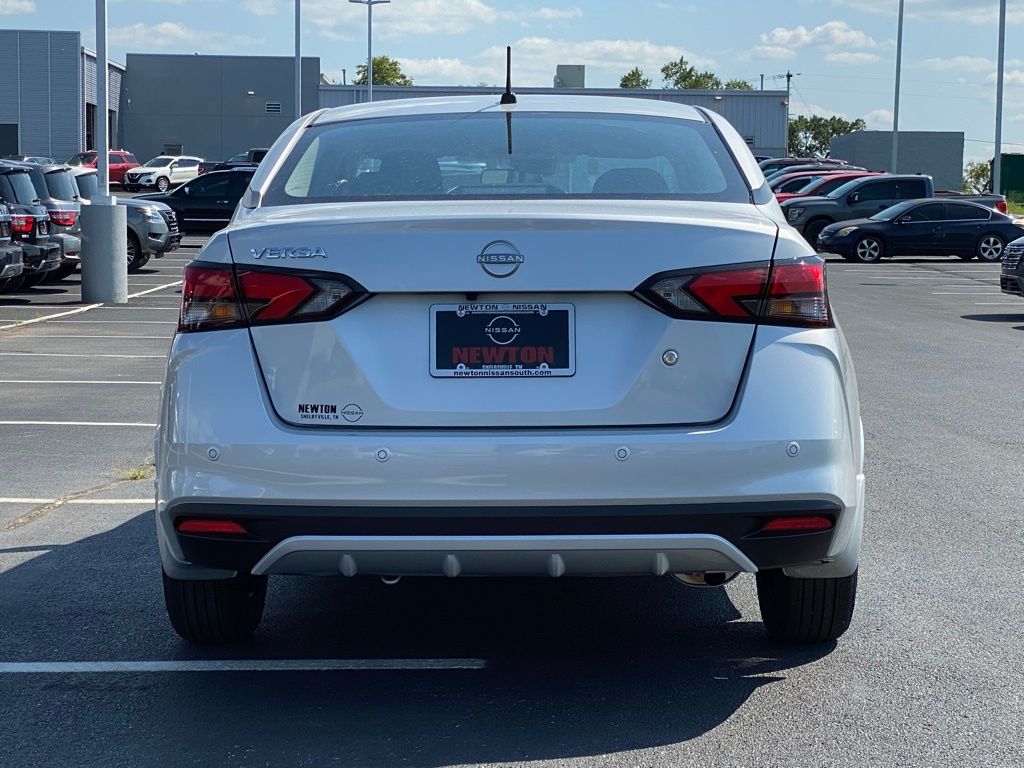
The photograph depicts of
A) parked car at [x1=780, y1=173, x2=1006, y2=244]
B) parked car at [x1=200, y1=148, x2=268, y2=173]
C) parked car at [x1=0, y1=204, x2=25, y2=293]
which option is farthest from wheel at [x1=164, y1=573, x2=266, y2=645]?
parked car at [x1=200, y1=148, x2=268, y2=173]

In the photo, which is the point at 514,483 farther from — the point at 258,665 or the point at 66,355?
the point at 66,355

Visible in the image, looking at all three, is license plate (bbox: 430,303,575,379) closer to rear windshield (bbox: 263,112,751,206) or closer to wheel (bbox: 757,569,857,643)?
rear windshield (bbox: 263,112,751,206)

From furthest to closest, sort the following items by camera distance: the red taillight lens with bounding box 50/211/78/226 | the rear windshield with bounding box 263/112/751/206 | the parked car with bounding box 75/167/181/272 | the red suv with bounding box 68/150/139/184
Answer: the red suv with bounding box 68/150/139/184 → the parked car with bounding box 75/167/181/272 → the red taillight lens with bounding box 50/211/78/226 → the rear windshield with bounding box 263/112/751/206

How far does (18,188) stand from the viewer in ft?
66.2

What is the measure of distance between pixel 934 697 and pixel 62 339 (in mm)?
12634

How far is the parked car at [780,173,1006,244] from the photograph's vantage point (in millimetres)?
35344

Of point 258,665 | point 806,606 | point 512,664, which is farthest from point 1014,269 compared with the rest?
point 258,665

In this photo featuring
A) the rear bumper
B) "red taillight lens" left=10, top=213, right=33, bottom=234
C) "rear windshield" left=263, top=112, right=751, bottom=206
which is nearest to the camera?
the rear bumper

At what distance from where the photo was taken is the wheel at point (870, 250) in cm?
3234

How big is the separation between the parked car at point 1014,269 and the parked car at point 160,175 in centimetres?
4510

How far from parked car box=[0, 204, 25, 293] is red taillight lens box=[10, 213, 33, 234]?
1.10 m

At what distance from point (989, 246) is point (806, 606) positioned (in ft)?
99.4

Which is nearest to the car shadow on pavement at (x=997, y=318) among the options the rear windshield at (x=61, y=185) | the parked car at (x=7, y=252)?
the parked car at (x=7, y=252)

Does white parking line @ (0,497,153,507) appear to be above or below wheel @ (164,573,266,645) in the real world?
below
